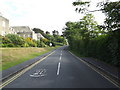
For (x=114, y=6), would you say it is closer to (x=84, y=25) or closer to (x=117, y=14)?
(x=117, y=14)

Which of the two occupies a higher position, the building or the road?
the building

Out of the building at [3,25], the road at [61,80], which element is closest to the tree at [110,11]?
the road at [61,80]

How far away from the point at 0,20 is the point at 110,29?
40.8m

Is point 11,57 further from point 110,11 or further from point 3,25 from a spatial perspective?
point 3,25

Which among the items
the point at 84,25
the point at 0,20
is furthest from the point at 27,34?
the point at 84,25

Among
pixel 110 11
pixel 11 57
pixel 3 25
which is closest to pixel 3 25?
pixel 3 25

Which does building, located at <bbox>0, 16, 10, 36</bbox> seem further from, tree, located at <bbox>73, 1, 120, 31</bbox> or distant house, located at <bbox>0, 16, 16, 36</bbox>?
tree, located at <bbox>73, 1, 120, 31</bbox>

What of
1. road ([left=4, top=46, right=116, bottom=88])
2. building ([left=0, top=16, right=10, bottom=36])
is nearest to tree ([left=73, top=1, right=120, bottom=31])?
road ([left=4, top=46, right=116, bottom=88])

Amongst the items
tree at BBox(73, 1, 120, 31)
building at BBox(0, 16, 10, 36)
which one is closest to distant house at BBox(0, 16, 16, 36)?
building at BBox(0, 16, 10, 36)

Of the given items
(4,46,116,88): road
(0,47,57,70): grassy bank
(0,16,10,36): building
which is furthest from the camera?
(0,16,10,36): building

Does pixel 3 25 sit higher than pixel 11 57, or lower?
higher

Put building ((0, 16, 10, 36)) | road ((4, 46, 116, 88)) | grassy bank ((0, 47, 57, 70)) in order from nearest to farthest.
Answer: road ((4, 46, 116, 88)), grassy bank ((0, 47, 57, 70)), building ((0, 16, 10, 36))

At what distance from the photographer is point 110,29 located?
13.5 metres

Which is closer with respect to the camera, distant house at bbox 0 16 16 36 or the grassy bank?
the grassy bank
